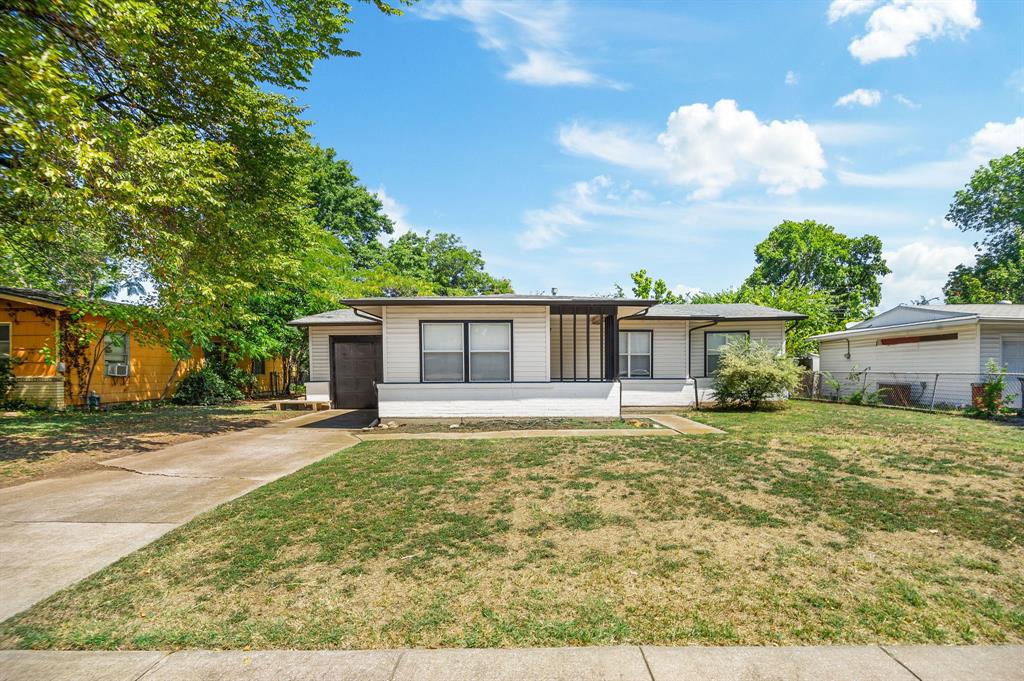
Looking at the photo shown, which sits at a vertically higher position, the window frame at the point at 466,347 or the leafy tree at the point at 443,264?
the leafy tree at the point at 443,264

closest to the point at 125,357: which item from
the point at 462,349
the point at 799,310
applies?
the point at 462,349

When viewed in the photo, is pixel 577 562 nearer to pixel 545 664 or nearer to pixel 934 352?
pixel 545 664

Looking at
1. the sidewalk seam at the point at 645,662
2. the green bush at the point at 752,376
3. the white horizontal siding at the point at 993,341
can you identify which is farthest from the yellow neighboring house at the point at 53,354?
the white horizontal siding at the point at 993,341

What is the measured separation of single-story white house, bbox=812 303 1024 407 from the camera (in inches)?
547

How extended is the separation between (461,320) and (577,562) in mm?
8248

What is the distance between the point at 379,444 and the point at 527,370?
4.17 metres

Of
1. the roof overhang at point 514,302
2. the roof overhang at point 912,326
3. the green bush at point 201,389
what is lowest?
the green bush at point 201,389

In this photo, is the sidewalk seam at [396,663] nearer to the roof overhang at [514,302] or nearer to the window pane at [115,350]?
the roof overhang at [514,302]

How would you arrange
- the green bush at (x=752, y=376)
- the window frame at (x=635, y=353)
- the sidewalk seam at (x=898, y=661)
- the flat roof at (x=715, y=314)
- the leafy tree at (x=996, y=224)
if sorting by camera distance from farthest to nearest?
the leafy tree at (x=996, y=224) → the window frame at (x=635, y=353) → the flat roof at (x=715, y=314) → the green bush at (x=752, y=376) → the sidewalk seam at (x=898, y=661)

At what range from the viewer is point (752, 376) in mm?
13758

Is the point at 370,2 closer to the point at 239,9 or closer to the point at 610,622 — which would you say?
the point at 239,9

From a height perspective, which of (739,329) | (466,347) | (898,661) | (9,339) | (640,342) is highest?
(739,329)

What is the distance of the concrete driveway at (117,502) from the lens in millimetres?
3900

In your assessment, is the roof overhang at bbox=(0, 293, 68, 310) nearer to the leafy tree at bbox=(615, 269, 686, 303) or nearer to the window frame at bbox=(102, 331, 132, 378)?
the window frame at bbox=(102, 331, 132, 378)
